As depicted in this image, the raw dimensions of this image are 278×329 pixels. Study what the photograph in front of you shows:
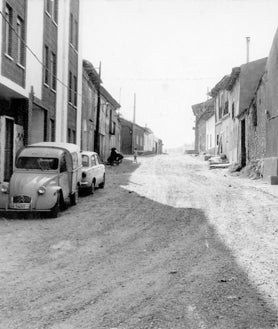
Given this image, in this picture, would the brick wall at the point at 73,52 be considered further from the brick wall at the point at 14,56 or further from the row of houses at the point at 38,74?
the brick wall at the point at 14,56

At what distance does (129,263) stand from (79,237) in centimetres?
217

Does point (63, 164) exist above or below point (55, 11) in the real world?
below

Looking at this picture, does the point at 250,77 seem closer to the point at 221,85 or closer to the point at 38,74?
the point at 221,85

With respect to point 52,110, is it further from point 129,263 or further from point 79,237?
point 129,263

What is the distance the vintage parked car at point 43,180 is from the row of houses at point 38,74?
3652 mm

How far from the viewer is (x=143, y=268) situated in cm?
627

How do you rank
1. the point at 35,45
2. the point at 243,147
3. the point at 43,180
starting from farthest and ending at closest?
the point at 243,147
the point at 35,45
the point at 43,180

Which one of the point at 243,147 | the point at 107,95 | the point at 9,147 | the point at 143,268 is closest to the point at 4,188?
the point at 143,268

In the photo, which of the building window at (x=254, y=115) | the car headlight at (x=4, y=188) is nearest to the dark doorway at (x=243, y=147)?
the building window at (x=254, y=115)

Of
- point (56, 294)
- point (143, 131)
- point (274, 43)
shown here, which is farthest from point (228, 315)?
point (143, 131)

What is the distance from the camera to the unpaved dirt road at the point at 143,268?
440 centimetres

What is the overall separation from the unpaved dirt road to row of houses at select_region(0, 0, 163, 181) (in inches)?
255

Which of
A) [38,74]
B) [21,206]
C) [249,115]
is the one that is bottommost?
[21,206]

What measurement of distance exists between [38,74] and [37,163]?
26.6ft
